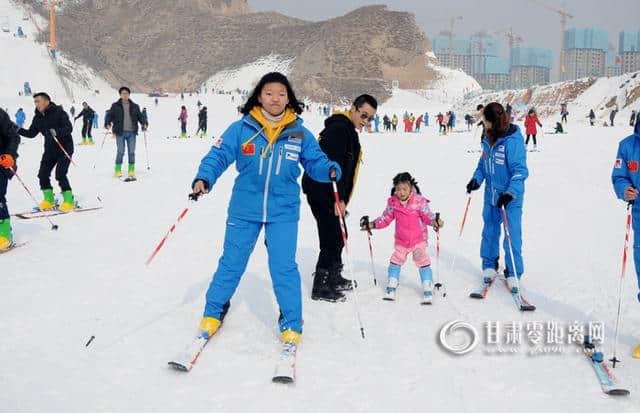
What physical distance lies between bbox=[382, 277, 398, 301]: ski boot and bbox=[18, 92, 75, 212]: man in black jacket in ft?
18.8

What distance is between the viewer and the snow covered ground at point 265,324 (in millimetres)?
3432

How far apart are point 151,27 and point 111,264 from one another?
149739 millimetres

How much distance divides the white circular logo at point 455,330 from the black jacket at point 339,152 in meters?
1.31

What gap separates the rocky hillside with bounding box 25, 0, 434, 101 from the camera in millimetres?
116750

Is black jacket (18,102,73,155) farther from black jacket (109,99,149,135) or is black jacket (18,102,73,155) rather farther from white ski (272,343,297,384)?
white ski (272,343,297,384)

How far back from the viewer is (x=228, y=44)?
138500 mm

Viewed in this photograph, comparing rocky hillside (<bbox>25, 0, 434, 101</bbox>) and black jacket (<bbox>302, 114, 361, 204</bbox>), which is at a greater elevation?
rocky hillside (<bbox>25, 0, 434, 101</bbox>)

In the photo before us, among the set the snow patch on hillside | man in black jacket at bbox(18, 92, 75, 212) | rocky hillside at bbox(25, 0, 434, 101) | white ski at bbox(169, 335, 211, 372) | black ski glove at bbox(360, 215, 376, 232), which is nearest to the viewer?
white ski at bbox(169, 335, 211, 372)

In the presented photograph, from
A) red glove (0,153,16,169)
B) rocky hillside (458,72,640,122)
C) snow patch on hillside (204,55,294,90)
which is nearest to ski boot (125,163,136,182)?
red glove (0,153,16,169)

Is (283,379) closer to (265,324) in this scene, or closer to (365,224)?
(265,324)

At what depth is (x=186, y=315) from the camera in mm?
4734

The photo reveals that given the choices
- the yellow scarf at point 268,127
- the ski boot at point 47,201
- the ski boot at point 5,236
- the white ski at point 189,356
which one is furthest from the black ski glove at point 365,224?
the ski boot at point 47,201

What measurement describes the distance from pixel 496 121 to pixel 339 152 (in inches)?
54.4

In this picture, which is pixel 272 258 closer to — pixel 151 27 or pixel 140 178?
pixel 140 178
